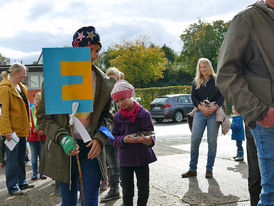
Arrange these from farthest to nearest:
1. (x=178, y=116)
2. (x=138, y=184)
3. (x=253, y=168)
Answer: (x=178, y=116) → (x=138, y=184) → (x=253, y=168)

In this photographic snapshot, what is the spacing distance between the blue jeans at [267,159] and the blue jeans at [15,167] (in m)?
3.99

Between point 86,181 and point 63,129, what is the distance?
47 centimetres

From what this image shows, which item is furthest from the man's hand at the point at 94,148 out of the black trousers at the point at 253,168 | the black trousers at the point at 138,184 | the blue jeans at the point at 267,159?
the black trousers at the point at 253,168

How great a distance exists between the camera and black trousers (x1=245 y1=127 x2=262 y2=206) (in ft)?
10.6

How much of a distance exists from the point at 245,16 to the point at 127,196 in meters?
2.16

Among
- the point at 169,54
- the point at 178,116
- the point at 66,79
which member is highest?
the point at 169,54

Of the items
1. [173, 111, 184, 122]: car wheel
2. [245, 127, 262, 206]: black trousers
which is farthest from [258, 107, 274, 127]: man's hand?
[173, 111, 184, 122]: car wheel

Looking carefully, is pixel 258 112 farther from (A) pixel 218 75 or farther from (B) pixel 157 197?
(B) pixel 157 197

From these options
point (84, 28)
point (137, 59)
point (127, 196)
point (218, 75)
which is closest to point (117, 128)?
point (127, 196)

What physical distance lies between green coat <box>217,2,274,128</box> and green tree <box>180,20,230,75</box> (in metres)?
51.7

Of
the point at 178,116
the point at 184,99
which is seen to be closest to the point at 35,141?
the point at 178,116

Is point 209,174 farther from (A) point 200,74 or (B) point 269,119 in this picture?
(B) point 269,119

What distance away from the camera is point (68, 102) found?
8.74ft

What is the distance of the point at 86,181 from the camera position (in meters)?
2.77
